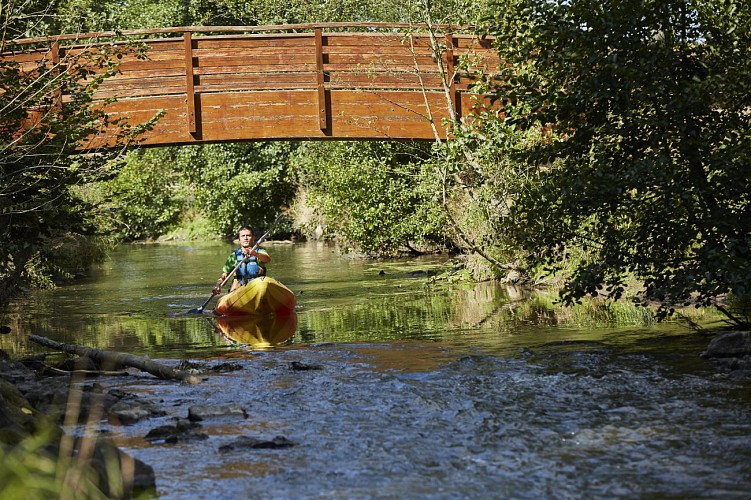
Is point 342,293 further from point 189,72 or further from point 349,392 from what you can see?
point 349,392

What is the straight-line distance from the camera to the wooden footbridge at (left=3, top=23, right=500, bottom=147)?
58.4 feet

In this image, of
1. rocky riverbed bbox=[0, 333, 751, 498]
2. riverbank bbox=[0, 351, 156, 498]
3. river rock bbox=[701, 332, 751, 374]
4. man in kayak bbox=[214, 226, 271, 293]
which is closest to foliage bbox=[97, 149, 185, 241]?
man in kayak bbox=[214, 226, 271, 293]

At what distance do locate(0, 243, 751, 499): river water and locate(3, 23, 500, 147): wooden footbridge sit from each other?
4487 mm

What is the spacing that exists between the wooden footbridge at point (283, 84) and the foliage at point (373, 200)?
4.38 m

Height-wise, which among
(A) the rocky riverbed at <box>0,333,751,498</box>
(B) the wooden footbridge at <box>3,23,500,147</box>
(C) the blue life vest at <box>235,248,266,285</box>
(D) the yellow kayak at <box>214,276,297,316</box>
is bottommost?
(A) the rocky riverbed at <box>0,333,751,498</box>

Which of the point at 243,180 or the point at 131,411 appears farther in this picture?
the point at 243,180

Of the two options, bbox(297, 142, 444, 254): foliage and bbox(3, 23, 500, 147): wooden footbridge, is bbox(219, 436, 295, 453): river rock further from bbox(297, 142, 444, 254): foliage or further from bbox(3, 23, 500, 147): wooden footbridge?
bbox(297, 142, 444, 254): foliage

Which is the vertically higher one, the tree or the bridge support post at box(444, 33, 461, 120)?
the bridge support post at box(444, 33, 461, 120)

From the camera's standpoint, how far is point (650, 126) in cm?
944

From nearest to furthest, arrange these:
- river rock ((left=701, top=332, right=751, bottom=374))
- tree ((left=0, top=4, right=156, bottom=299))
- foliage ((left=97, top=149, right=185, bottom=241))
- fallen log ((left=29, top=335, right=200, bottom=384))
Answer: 1. river rock ((left=701, top=332, right=751, bottom=374))
2. fallen log ((left=29, top=335, right=200, bottom=384))
3. tree ((left=0, top=4, right=156, bottom=299))
4. foliage ((left=97, top=149, right=185, bottom=241))

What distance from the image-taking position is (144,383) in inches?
352

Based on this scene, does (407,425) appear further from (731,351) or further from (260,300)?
(260,300)

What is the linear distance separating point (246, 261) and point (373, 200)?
8534 mm

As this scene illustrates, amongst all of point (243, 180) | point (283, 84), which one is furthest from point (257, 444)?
point (243, 180)
